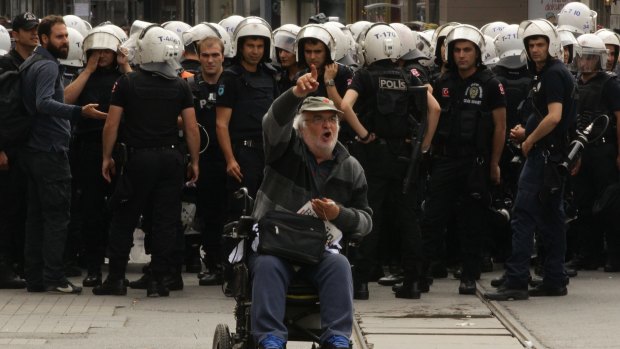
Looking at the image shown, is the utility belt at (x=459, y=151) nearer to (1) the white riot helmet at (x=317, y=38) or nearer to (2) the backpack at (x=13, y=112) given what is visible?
(1) the white riot helmet at (x=317, y=38)

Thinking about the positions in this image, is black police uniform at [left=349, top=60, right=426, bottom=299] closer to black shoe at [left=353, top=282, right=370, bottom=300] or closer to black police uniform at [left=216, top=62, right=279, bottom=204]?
black shoe at [left=353, top=282, right=370, bottom=300]

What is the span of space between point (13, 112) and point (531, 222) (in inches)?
154

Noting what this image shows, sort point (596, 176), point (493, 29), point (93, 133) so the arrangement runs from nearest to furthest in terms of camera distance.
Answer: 1. point (93, 133)
2. point (596, 176)
3. point (493, 29)

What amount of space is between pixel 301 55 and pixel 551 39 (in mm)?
1899

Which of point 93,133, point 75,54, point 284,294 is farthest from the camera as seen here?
point 75,54

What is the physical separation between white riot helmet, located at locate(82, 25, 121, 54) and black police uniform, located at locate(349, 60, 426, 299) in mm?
1923

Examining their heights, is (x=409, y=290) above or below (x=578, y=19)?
below

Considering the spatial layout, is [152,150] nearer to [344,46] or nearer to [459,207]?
[459,207]

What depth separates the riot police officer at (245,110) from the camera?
12.6 meters

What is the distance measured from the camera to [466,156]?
12547 mm

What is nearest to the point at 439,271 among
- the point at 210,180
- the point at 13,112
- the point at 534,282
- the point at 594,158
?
the point at 534,282

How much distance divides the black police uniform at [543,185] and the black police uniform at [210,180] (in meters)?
2.45

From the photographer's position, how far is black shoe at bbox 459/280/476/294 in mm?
12562

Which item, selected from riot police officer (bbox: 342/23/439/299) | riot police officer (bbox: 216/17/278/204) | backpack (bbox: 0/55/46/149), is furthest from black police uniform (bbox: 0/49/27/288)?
riot police officer (bbox: 342/23/439/299)
